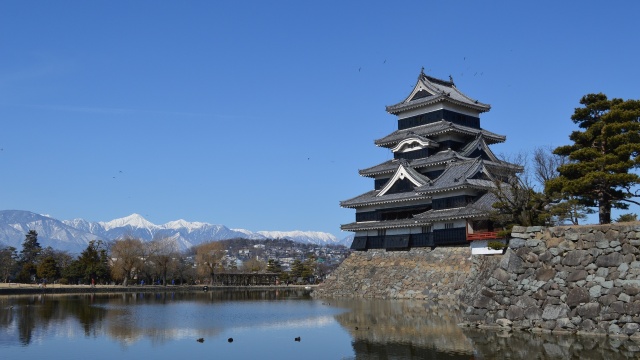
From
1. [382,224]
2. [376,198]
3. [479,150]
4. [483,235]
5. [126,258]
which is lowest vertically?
[126,258]

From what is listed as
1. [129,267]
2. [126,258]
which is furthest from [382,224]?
[129,267]

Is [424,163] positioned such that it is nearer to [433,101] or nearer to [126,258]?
[433,101]

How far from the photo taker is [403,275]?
4188cm

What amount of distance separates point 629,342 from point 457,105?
32636 mm

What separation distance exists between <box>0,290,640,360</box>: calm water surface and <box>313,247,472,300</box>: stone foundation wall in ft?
30.4

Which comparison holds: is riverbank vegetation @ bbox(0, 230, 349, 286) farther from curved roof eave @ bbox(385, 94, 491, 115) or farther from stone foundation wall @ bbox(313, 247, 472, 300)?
curved roof eave @ bbox(385, 94, 491, 115)

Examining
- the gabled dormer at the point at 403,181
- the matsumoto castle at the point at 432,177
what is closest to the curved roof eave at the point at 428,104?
the matsumoto castle at the point at 432,177

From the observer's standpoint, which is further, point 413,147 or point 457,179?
point 413,147

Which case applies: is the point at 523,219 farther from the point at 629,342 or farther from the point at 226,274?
the point at 226,274

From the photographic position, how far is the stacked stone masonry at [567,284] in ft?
60.3

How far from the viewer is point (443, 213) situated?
40906 mm

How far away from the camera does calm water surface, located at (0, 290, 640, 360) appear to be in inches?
651

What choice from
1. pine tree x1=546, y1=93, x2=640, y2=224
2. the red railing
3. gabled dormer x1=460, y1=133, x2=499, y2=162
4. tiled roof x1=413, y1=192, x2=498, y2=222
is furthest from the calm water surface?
gabled dormer x1=460, y1=133, x2=499, y2=162

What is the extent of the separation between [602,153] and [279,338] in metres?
12.8
